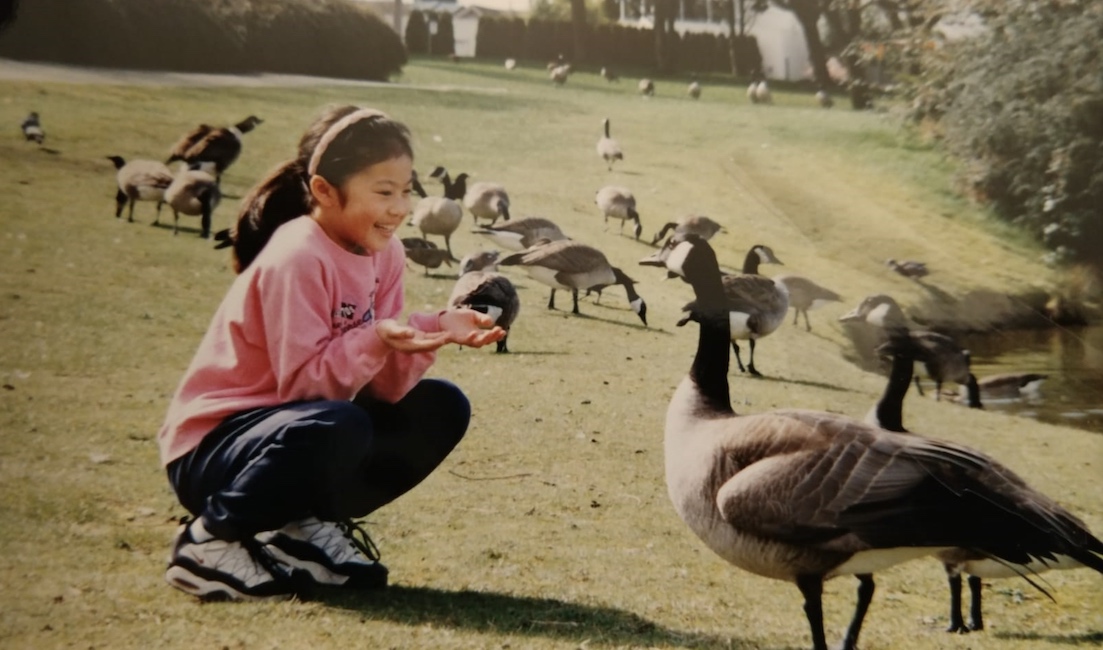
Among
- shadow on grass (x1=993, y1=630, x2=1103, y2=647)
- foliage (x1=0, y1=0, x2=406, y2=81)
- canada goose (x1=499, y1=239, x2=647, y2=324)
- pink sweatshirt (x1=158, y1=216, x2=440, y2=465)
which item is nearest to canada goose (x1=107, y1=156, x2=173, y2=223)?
foliage (x1=0, y1=0, x2=406, y2=81)

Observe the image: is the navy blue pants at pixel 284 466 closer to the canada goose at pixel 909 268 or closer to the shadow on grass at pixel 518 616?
the shadow on grass at pixel 518 616

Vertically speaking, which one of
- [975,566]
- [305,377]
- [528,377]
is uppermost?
[305,377]

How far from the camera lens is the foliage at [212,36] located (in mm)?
3469

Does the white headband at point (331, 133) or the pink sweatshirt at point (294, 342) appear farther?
the white headband at point (331, 133)

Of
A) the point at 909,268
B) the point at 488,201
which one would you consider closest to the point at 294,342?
the point at 488,201

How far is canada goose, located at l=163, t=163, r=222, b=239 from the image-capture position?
3.32 meters

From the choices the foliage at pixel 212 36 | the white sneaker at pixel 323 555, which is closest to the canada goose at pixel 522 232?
the foliage at pixel 212 36

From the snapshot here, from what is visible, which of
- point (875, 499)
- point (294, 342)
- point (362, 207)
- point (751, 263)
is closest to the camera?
point (875, 499)

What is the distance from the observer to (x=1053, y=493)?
10.5 feet

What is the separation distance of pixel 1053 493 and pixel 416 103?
222cm

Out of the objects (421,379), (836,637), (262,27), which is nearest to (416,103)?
(262,27)

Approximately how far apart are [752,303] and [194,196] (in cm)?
166

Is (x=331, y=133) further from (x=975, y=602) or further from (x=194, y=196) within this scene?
(x=975, y=602)

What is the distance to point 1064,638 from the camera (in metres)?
2.84
